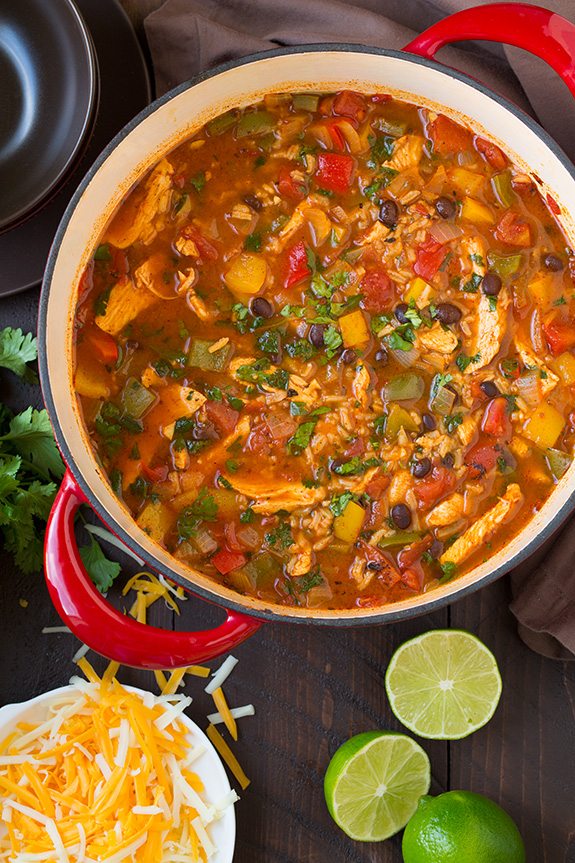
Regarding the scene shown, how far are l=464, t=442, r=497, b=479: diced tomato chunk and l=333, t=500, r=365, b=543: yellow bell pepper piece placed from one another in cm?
44

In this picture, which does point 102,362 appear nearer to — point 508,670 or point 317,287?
point 317,287

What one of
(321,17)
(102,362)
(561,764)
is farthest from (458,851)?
(321,17)

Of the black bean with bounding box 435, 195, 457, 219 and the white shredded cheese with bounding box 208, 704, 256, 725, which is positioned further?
the white shredded cheese with bounding box 208, 704, 256, 725

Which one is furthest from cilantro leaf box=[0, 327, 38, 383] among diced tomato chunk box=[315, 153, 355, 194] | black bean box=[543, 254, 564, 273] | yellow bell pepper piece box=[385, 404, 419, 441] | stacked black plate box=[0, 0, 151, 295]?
black bean box=[543, 254, 564, 273]

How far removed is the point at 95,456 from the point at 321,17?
1973 mm

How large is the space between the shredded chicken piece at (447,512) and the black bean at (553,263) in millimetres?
896

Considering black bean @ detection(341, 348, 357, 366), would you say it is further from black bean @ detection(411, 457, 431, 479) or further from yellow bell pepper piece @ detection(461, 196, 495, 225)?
yellow bell pepper piece @ detection(461, 196, 495, 225)

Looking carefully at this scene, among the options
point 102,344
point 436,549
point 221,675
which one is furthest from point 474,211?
point 221,675

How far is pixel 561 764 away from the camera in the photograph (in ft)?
13.9

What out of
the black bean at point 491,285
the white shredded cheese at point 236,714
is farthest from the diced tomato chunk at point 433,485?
the white shredded cheese at point 236,714

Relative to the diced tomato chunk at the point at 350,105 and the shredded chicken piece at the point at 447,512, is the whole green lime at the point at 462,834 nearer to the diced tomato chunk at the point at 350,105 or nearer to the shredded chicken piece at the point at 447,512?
the shredded chicken piece at the point at 447,512

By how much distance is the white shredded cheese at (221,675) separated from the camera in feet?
13.7

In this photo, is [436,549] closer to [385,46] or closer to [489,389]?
[489,389]

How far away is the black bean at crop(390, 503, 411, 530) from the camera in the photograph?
11.9 ft
